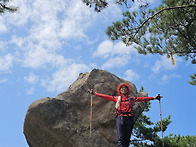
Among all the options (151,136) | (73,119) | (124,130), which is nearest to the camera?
(124,130)

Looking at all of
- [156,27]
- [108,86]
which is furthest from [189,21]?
[108,86]

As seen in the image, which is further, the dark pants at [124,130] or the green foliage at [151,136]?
the green foliage at [151,136]

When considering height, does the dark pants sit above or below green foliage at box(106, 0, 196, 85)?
below

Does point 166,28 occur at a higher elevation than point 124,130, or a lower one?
higher

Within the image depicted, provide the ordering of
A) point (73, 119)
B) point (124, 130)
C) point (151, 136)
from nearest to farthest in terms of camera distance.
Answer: point (124, 130) < point (73, 119) < point (151, 136)

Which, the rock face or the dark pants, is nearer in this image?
the dark pants

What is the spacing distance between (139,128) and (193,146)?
8.76 ft

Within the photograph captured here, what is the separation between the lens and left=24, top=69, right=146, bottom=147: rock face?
6.63 metres

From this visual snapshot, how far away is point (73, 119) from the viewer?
6891 mm

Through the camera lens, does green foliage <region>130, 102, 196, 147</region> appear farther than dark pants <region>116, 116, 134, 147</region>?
Yes

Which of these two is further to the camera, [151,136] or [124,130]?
[151,136]

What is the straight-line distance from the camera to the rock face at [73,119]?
6634 millimetres

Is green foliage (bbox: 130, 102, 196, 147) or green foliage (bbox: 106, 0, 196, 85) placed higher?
green foliage (bbox: 106, 0, 196, 85)

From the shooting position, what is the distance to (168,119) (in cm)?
1180
